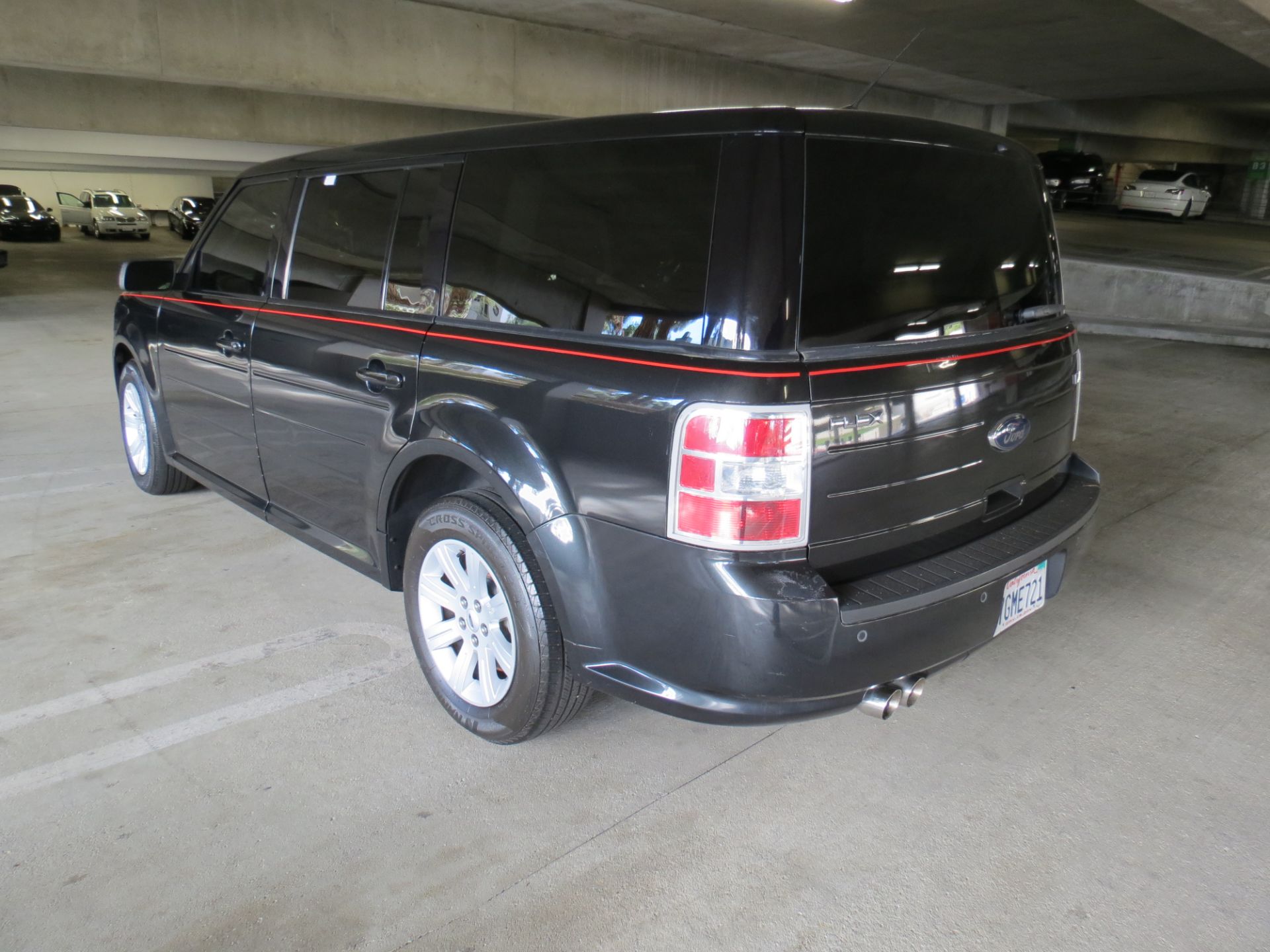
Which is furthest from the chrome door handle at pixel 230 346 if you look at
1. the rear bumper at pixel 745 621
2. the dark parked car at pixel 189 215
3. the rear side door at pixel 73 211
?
the rear side door at pixel 73 211

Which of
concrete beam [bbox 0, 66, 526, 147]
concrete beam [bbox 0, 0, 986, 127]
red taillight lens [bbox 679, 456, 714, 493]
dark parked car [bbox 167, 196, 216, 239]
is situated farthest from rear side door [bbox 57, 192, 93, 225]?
red taillight lens [bbox 679, 456, 714, 493]

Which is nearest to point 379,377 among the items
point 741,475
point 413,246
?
point 413,246

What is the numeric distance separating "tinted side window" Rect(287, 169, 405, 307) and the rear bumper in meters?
1.30

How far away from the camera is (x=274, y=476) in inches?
147

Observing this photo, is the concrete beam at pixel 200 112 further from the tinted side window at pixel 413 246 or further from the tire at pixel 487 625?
the tire at pixel 487 625

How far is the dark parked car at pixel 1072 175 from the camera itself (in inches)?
1162

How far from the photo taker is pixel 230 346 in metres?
3.83

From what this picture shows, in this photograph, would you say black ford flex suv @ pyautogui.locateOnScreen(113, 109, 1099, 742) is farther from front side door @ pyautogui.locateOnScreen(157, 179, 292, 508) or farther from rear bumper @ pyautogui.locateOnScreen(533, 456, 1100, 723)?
front side door @ pyautogui.locateOnScreen(157, 179, 292, 508)

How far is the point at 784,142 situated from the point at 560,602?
1.29 meters

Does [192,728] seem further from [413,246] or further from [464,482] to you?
[413,246]

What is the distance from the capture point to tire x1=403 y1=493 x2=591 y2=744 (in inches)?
101

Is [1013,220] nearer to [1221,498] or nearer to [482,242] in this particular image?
[482,242]

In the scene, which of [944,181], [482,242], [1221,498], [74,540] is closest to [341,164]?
[482,242]

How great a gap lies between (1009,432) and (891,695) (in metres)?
0.84
